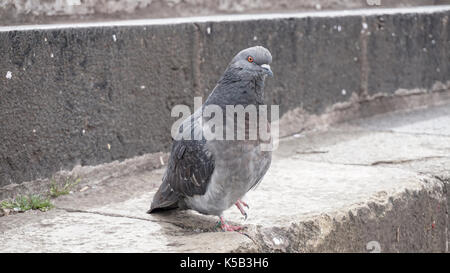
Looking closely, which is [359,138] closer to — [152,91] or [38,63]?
[152,91]

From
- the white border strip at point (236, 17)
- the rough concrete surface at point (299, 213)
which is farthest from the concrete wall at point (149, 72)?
the rough concrete surface at point (299, 213)

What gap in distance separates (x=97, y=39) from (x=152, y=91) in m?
0.54

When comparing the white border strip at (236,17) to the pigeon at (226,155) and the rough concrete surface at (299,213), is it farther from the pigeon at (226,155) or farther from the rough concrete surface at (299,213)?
the pigeon at (226,155)

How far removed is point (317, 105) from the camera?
5.45 meters

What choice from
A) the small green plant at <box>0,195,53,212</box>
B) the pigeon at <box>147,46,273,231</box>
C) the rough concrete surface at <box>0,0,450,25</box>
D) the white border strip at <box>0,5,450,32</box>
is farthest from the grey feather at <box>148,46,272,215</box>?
the rough concrete surface at <box>0,0,450,25</box>

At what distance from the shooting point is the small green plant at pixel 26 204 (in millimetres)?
3572

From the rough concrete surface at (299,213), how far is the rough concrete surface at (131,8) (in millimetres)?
1089

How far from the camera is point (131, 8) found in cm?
468

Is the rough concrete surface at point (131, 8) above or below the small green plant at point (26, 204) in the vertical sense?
above

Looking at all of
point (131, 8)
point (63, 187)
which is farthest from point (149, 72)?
point (63, 187)

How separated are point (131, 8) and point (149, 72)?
655mm

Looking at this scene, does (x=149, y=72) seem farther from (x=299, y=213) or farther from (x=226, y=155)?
(x=299, y=213)

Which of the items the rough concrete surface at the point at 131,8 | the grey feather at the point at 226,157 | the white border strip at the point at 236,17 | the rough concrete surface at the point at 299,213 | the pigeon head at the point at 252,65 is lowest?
the rough concrete surface at the point at 299,213

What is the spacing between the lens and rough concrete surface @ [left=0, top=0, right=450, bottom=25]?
13.3 feet
